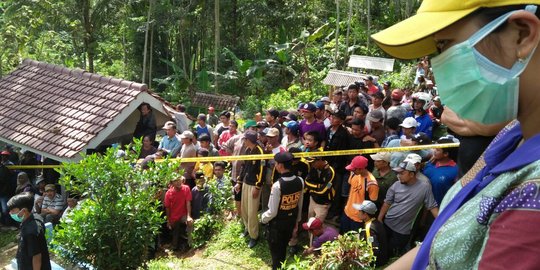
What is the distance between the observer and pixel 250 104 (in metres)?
18.6

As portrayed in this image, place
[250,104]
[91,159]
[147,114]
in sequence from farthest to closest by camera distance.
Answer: [250,104] < [147,114] < [91,159]

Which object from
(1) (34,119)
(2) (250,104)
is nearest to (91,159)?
(1) (34,119)

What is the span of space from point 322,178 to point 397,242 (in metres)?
1.24

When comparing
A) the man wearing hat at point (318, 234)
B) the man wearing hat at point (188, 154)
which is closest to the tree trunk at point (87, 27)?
the man wearing hat at point (188, 154)

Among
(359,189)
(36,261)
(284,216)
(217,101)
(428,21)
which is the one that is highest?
(428,21)

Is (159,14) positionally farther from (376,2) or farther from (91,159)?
(91,159)

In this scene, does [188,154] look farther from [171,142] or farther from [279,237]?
[279,237]

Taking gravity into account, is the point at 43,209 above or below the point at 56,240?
below

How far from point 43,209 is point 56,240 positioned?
4.13 meters

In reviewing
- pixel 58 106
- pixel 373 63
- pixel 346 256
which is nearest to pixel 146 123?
pixel 58 106

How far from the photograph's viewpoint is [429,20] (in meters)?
0.96

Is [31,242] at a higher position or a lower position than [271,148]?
lower

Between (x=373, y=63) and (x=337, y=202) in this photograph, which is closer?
(x=337, y=202)

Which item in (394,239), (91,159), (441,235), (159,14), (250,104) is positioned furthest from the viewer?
(159,14)
